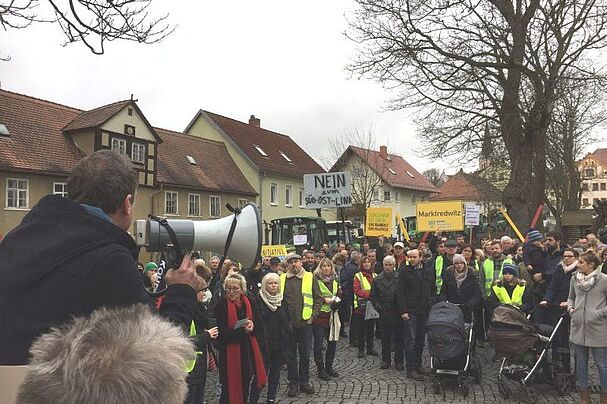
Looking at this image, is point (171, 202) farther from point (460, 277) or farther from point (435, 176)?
point (435, 176)

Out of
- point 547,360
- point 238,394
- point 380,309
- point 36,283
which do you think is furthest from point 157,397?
point 380,309

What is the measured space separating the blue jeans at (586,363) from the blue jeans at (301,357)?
3.54 metres

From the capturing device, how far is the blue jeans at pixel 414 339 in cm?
881

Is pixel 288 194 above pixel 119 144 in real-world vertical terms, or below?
below

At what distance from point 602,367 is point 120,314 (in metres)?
7.03

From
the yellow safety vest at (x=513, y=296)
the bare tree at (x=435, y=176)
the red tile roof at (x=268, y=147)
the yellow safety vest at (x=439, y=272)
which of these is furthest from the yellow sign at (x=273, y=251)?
the bare tree at (x=435, y=176)

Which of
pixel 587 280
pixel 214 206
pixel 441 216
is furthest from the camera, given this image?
pixel 214 206

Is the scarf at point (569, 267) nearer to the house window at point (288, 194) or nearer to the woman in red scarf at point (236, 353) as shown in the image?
the woman in red scarf at point (236, 353)

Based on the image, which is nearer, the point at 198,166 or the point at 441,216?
the point at 441,216

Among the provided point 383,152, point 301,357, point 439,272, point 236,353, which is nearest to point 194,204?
point 439,272

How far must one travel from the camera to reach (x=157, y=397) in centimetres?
120

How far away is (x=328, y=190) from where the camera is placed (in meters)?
16.1

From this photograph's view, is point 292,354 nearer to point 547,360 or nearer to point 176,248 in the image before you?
point 547,360

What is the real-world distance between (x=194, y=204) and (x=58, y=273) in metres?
33.4
